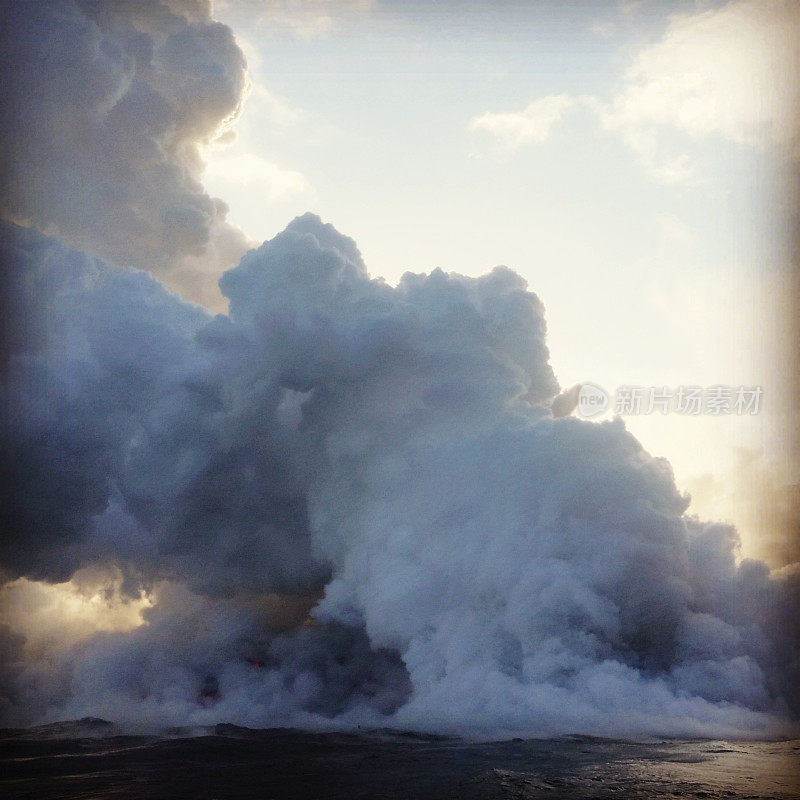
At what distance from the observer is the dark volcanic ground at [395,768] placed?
27906 millimetres

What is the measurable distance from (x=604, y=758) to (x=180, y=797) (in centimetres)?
2212

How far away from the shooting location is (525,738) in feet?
153

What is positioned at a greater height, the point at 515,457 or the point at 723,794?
the point at 515,457

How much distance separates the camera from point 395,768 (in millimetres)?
34562

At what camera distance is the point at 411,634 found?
68812mm

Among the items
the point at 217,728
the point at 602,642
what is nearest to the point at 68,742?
the point at 217,728

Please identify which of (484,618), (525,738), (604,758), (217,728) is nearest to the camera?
(604,758)

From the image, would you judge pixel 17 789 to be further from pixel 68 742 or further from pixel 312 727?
pixel 312 727

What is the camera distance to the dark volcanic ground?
91.6ft

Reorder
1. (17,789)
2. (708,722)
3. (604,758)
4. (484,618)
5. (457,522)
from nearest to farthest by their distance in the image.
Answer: (17,789)
(604,758)
(708,722)
(484,618)
(457,522)

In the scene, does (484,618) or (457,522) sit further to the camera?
(457,522)

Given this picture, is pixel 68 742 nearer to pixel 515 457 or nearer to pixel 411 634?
pixel 411 634

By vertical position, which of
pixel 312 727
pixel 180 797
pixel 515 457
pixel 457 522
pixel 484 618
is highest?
pixel 515 457

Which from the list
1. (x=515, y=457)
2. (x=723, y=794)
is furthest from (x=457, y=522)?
(x=723, y=794)
